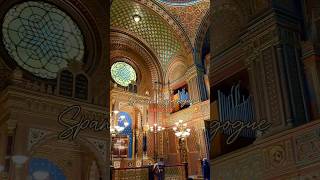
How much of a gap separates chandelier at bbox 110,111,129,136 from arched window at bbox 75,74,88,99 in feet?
18.1

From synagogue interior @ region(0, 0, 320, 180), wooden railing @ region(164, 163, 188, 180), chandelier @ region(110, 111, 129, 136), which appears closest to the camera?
synagogue interior @ region(0, 0, 320, 180)

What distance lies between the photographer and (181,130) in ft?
67.1

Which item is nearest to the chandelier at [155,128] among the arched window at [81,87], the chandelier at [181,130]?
the chandelier at [181,130]

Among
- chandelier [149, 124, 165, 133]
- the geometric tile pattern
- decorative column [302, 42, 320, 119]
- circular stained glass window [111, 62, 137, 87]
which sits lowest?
decorative column [302, 42, 320, 119]

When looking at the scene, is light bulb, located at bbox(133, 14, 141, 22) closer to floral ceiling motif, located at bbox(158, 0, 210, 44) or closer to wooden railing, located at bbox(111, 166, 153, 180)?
floral ceiling motif, located at bbox(158, 0, 210, 44)

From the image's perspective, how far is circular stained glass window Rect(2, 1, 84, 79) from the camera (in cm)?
1399

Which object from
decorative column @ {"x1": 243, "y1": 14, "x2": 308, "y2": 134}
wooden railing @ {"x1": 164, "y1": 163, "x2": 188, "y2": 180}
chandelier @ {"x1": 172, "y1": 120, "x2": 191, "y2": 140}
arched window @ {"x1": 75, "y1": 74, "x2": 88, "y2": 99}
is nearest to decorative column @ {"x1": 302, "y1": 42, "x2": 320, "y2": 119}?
decorative column @ {"x1": 243, "y1": 14, "x2": 308, "y2": 134}

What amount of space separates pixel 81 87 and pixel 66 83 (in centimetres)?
55

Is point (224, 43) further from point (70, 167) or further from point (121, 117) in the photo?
point (121, 117)

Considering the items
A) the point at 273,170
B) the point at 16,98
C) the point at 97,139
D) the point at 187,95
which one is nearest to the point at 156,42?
the point at 187,95

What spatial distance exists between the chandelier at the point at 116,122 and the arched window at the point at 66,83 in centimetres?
593

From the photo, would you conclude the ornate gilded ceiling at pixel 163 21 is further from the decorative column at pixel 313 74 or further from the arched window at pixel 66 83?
the decorative column at pixel 313 74

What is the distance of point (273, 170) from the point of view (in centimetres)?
925

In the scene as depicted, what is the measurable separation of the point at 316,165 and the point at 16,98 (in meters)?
8.46
